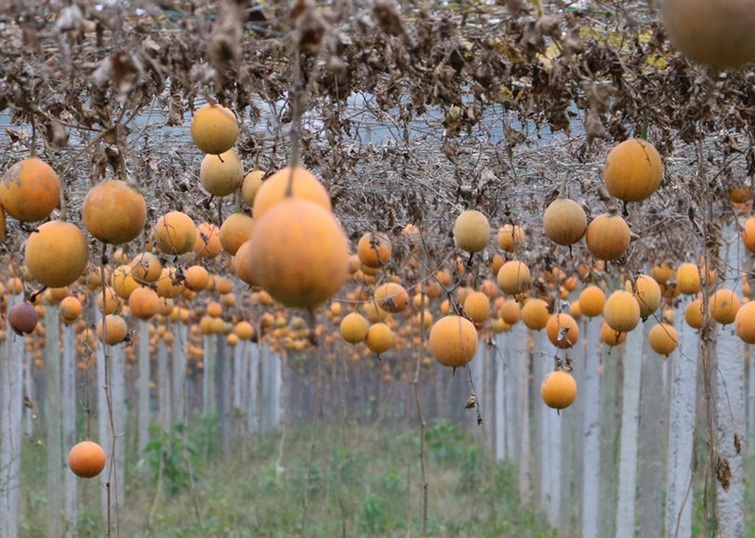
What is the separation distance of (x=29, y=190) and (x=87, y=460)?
2.13 m

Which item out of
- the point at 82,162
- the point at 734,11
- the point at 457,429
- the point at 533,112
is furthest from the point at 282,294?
the point at 457,429

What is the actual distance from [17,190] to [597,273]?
5.79 m

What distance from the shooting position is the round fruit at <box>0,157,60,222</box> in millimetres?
2688

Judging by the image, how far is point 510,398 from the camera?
42.3ft

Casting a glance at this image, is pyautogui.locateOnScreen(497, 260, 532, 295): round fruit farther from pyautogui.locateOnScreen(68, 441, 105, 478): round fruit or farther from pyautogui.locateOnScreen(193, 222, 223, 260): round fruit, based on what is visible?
pyautogui.locateOnScreen(68, 441, 105, 478): round fruit

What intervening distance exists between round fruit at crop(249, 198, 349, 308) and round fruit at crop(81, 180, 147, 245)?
952mm

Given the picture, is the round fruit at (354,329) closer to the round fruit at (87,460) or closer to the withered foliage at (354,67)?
the withered foliage at (354,67)

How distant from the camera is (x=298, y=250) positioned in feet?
5.51

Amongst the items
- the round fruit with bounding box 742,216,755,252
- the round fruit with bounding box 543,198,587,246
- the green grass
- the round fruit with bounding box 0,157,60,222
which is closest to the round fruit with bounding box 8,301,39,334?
the round fruit with bounding box 0,157,60,222

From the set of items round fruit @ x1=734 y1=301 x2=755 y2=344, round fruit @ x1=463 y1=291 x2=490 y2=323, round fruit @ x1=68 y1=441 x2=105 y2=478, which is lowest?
round fruit @ x1=68 y1=441 x2=105 y2=478

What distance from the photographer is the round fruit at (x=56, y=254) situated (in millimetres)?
2594

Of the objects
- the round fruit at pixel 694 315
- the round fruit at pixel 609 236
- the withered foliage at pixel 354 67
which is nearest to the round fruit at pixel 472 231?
the withered foliage at pixel 354 67

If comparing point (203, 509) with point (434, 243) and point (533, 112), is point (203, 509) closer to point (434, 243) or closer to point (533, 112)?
point (434, 243)

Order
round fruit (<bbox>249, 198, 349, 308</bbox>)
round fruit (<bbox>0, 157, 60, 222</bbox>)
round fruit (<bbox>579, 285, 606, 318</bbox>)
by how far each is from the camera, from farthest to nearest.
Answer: round fruit (<bbox>579, 285, 606, 318</bbox>) → round fruit (<bbox>0, 157, 60, 222</bbox>) → round fruit (<bbox>249, 198, 349, 308</bbox>)
